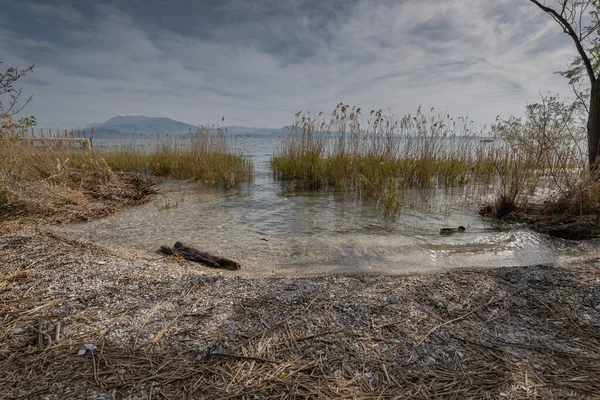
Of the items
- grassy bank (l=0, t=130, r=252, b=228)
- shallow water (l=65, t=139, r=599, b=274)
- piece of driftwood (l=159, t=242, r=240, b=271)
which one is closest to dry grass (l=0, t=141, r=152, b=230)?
grassy bank (l=0, t=130, r=252, b=228)

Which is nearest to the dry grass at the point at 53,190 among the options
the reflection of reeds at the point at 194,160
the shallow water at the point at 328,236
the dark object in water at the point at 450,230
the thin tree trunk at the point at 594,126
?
the shallow water at the point at 328,236

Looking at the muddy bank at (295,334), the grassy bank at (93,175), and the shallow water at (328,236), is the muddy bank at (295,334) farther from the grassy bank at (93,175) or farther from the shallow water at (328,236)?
the grassy bank at (93,175)

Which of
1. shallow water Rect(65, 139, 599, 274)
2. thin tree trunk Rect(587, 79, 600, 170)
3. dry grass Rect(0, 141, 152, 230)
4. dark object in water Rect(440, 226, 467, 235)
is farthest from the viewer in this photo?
thin tree trunk Rect(587, 79, 600, 170)

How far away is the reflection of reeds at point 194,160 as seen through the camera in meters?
9.05

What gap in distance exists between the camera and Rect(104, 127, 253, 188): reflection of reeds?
9047 millimetres

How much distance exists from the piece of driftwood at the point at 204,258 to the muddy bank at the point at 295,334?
622 mm

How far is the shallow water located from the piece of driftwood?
0.20m

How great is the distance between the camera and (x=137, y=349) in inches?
61.8

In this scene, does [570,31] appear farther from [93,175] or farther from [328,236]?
[93,175]

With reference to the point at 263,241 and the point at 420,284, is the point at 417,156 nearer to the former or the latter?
the point at 263,241

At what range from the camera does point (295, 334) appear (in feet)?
5.69

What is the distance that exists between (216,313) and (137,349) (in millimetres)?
485

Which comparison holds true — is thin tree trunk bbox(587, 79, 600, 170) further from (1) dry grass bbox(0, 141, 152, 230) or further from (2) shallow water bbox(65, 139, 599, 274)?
(1) dry grass bbox(0, 141, 152, 230)

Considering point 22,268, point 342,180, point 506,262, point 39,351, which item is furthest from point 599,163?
point 22,268
